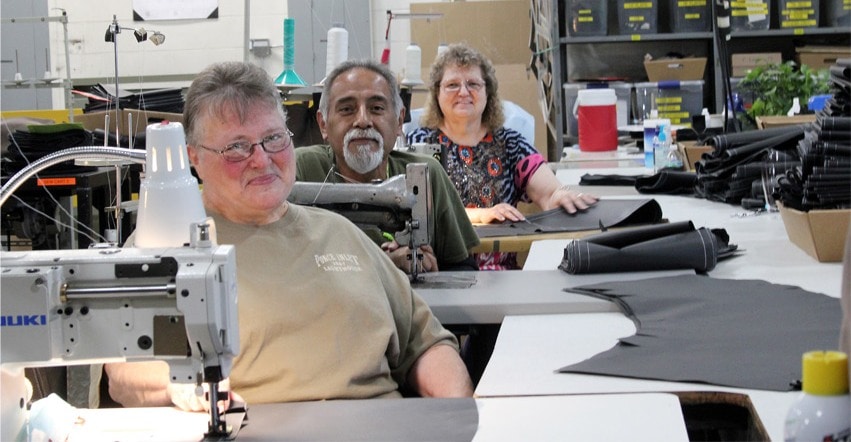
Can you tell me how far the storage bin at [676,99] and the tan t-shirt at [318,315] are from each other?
4.21 metres

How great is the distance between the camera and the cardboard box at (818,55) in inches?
233

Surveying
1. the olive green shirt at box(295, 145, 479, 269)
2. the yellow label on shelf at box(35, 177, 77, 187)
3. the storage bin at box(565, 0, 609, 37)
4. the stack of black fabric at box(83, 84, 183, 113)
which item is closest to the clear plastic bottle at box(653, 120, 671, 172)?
the olive green shirt at box(295, 145, 479, 269)

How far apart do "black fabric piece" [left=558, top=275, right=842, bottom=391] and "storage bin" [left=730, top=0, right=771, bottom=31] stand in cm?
424

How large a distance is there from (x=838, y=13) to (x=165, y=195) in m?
5.57

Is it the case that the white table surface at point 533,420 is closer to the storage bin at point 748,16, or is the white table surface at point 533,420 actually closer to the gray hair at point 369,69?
the gray hair at point 369,69

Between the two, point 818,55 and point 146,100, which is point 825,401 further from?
point 818,55

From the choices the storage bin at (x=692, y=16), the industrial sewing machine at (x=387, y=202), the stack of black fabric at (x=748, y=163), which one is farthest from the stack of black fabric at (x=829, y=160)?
the storage bin at (x=692, y=16)

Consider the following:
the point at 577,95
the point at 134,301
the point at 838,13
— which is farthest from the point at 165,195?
the point at 838,13

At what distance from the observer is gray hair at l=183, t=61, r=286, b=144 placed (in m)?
1.95

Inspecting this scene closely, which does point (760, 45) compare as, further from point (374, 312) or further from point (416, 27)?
point (374, 312)

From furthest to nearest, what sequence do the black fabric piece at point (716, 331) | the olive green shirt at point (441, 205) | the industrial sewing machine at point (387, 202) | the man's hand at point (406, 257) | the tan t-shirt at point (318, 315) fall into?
the olive green shirt at point (441, 205) < the man's hand at point (406, 257) < the industrial sewing machine at point (387, 202) < the tan t-shirt at point (318, 315) < the black fabric piece at point (716, 331)

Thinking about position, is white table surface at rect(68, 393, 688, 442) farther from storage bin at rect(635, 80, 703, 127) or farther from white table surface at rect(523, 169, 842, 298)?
storage bin at rect(635, 80, 703, 127)

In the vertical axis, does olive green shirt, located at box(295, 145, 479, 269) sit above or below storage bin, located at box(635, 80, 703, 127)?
below

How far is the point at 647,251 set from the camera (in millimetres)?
2426
